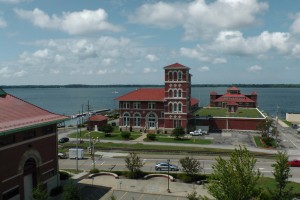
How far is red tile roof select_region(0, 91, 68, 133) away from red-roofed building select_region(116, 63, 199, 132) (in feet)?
129

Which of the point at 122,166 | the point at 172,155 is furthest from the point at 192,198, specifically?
the point at 172,155

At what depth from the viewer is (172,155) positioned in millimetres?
51406

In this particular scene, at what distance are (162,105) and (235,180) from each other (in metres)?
52.2

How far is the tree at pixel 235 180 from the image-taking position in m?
18.9

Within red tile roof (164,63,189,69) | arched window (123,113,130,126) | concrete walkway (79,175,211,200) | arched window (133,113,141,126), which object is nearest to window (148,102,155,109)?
arched window (133,113,141,126)

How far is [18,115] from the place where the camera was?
28.7m

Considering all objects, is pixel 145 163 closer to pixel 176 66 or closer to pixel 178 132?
pixel 178 132

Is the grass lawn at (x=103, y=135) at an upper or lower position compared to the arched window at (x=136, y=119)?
lower

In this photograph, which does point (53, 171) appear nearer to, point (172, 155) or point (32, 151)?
point (32, 151)

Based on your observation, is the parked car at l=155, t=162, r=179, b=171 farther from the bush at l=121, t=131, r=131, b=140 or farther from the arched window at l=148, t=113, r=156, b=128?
the arched window at l=148, t=113, r=156, b=128

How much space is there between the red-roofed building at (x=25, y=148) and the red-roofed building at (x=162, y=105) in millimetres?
39225

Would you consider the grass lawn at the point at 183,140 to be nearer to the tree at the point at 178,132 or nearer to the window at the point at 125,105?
the tree at the point at 178,132

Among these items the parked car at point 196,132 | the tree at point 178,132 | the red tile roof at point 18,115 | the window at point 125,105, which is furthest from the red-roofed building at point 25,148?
the window at point 125,105

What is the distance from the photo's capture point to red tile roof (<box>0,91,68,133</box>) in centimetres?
2618
